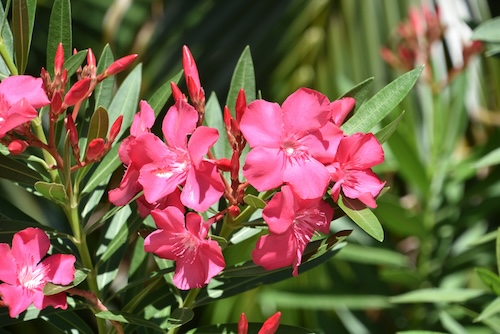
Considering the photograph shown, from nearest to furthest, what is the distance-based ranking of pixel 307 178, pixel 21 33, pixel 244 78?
1. pixel 307 178
2. pixel 21 33
3. pixel 244 78

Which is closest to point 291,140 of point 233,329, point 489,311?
point 233,329

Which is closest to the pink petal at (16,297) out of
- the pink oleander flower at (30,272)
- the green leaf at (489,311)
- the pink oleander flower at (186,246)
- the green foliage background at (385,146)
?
the pink oleander flower at (30,272)

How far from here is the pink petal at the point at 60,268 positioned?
25.9 inches

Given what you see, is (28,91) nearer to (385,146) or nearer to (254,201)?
(254,201)

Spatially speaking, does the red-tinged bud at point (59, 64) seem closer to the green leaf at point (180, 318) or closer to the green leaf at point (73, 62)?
the green leaf at point (73, 62)

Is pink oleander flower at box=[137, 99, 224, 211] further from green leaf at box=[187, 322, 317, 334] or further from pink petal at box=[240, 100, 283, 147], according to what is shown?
green leaf at box=[187, 322, 317, 334]

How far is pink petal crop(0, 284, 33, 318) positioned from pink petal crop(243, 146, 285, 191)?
0.70 feet

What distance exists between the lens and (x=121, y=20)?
6.45ft

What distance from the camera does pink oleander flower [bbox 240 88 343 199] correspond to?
60 centimetres

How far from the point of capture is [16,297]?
630 mm

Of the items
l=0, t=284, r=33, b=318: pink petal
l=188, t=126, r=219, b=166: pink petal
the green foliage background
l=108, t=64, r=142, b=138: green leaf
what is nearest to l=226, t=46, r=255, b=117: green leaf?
l=108, t=64, r=142, b=138: green leaf

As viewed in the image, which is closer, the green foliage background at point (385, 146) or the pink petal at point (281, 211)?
the pink petal at point (281, 211)

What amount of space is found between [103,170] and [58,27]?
0.15 meters

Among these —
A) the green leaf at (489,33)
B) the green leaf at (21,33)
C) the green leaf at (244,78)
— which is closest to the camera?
the green leaf at (21,33)
